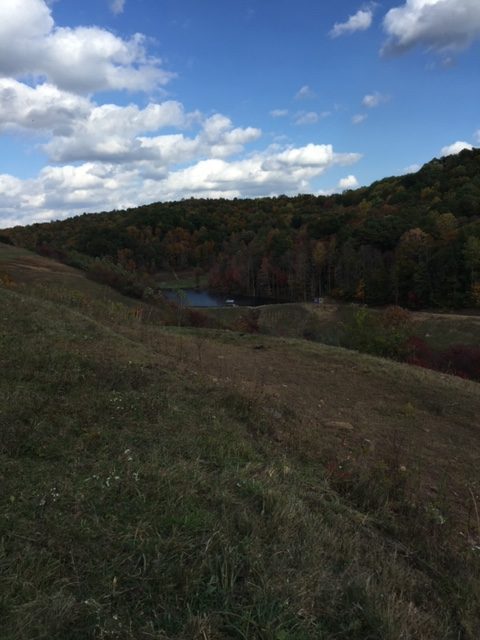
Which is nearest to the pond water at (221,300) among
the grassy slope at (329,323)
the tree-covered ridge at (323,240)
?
the tree-covered ridge at (323,240)

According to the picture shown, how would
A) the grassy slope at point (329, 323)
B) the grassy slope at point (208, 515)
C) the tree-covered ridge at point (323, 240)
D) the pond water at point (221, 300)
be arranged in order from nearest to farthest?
the grassy slope at point (208, 515)
the grassy slope at point (329, 323)
the tree-covered ridge at point (323, 240)
the pond water at point (221, 300)

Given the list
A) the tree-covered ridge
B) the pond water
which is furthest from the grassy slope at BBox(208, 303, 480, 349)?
the pond water

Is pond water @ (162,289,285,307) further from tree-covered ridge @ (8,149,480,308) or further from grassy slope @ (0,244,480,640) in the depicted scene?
grassy slope @ (0,244,480,640)

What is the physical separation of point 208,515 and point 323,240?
9549 centimetres

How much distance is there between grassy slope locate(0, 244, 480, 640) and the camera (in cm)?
264

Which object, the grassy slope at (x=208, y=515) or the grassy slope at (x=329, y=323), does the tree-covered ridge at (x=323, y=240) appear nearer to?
the grassy slope at (x=329, y=323)

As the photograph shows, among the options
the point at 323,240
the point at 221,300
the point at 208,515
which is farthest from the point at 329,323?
the point at 208,515

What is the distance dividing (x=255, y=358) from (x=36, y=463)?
1015 centimetres

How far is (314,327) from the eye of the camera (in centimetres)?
5328

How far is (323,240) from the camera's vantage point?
95.4 meters

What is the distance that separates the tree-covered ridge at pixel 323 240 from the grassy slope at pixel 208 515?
63039 mm

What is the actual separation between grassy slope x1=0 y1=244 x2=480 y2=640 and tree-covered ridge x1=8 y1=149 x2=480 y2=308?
207 ft

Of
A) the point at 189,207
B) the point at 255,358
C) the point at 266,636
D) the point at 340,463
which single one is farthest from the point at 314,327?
the point at 189,207

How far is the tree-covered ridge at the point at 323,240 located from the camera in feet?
225
